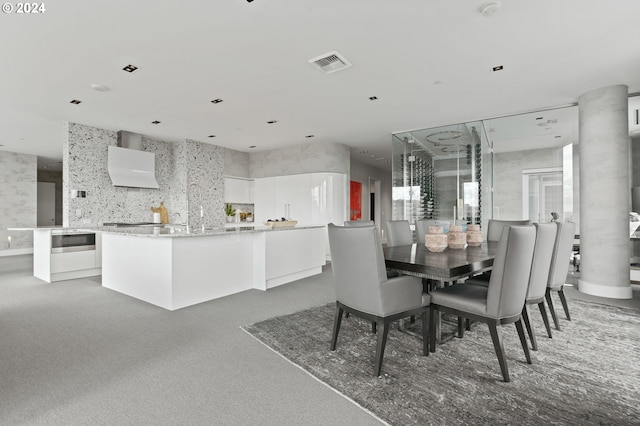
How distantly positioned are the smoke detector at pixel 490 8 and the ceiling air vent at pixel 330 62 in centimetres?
132

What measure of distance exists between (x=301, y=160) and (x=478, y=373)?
20.4 feet

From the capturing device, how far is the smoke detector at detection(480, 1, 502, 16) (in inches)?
94.3

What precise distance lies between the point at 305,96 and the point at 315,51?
1.23 metres

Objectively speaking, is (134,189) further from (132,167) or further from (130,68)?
(130,68)

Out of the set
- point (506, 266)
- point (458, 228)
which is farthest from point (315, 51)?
point (506, 266)

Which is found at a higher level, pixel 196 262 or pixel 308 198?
pixel 308 198

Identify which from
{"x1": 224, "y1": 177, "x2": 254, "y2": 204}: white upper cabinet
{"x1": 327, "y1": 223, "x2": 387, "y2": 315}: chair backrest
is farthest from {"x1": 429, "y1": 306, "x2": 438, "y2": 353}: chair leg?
{"x1": 224, "y1": 177, "x2": 254, "y2": 204}: white upper cabinet

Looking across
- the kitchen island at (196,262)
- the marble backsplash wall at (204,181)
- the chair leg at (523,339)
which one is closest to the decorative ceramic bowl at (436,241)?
the chair leg at (523,339)

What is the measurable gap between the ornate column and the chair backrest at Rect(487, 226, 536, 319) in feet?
10.3

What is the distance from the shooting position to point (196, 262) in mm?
3539

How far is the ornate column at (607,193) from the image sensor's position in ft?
12.9

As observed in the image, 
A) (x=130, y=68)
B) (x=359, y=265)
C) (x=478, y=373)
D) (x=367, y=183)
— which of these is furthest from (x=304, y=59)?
(x=367, y=183)

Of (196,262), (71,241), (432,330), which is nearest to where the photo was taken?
(432,330)

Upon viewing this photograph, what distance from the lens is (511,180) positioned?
5.89 meters
